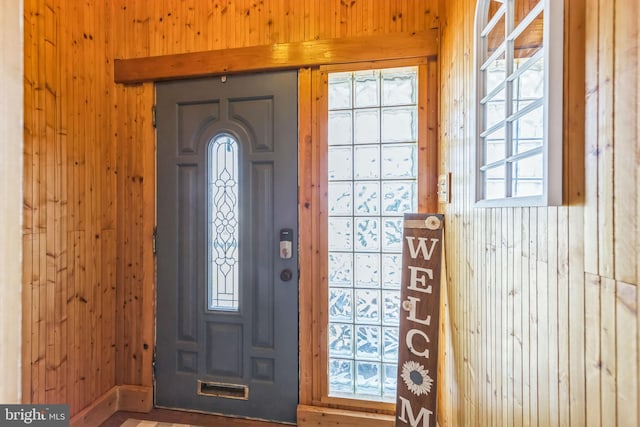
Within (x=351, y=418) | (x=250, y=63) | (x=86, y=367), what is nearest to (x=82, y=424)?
(x=86, y=367)

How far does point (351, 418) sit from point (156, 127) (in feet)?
7.64

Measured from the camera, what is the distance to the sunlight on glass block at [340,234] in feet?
6.26

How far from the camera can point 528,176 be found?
0.82 m

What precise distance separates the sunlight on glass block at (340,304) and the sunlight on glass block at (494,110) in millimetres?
1231

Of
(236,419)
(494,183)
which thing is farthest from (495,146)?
(236,419)

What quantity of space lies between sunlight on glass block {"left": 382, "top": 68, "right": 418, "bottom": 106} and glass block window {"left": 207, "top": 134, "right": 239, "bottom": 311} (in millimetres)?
1045

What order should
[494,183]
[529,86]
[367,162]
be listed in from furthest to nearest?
[367,162] < [494,183] < [529,86]

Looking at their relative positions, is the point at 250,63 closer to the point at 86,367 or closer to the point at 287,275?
the point at 287,275

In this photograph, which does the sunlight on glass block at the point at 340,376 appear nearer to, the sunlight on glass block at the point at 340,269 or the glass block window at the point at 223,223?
the sunlight on glass block at the point at 340,269

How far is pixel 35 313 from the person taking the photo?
157 centimetres

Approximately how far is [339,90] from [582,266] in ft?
5.38

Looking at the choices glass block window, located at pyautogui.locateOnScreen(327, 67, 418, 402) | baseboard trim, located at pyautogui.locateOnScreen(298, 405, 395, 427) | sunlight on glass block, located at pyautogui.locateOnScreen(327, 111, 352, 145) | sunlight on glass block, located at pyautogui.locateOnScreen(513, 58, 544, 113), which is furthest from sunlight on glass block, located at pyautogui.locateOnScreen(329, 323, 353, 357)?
sunlight on glass block, located at pyautogui.locateOnScreen(513, 58, 544, 113)

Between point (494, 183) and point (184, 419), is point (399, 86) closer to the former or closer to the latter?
point (494, 183)

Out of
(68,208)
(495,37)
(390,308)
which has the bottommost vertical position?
(390,308)
